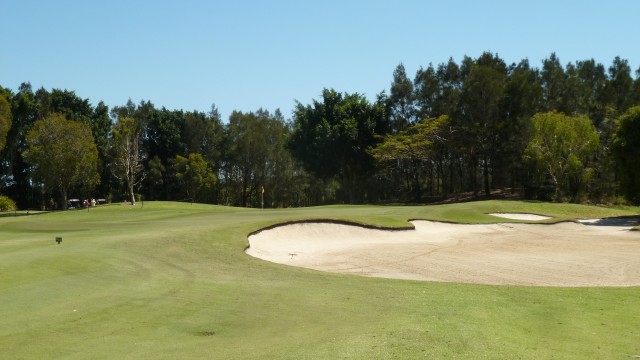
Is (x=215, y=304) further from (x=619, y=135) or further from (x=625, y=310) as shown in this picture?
(x=619, y=135)

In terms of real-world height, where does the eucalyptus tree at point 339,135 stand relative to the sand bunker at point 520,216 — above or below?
above

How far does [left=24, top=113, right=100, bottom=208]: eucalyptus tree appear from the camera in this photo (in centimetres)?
6344

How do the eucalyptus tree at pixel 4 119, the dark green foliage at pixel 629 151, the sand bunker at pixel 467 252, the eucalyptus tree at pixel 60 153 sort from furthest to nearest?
the eucalyptus tree at pixel 4 119 → the eucalyptus tree at pixel 60 153 → the dark green foliage at pixel 629 151 → the sand bunker at pixel 467 252

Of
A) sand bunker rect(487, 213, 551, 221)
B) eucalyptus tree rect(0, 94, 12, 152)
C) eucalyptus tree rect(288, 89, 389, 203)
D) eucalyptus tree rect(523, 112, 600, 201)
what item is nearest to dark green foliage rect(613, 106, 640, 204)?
sand bunker rect(487, 213, 551, 221)

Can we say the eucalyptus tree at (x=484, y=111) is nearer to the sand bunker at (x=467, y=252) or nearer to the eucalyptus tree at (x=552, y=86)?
the eucalyptus tree at (x=552, y=86)

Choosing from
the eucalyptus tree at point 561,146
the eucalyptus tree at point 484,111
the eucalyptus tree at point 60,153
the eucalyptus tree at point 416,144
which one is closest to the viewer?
the eucalyptus tree at point 561,146

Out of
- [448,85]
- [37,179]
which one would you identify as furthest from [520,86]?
[37,179]

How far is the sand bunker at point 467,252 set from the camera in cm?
1969

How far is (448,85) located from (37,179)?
50.8 metres

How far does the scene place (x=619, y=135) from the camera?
49.4 metres

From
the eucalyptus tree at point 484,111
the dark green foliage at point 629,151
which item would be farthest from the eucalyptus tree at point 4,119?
the dark green foliage at point 629,151

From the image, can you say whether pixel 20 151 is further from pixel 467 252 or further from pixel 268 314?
pixel 268 314

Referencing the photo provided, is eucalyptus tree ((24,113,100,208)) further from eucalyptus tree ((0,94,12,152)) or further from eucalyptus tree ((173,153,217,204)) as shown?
eucalyptus tree ((173,153,217,204))

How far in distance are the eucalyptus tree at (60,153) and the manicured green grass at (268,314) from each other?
4835cm
